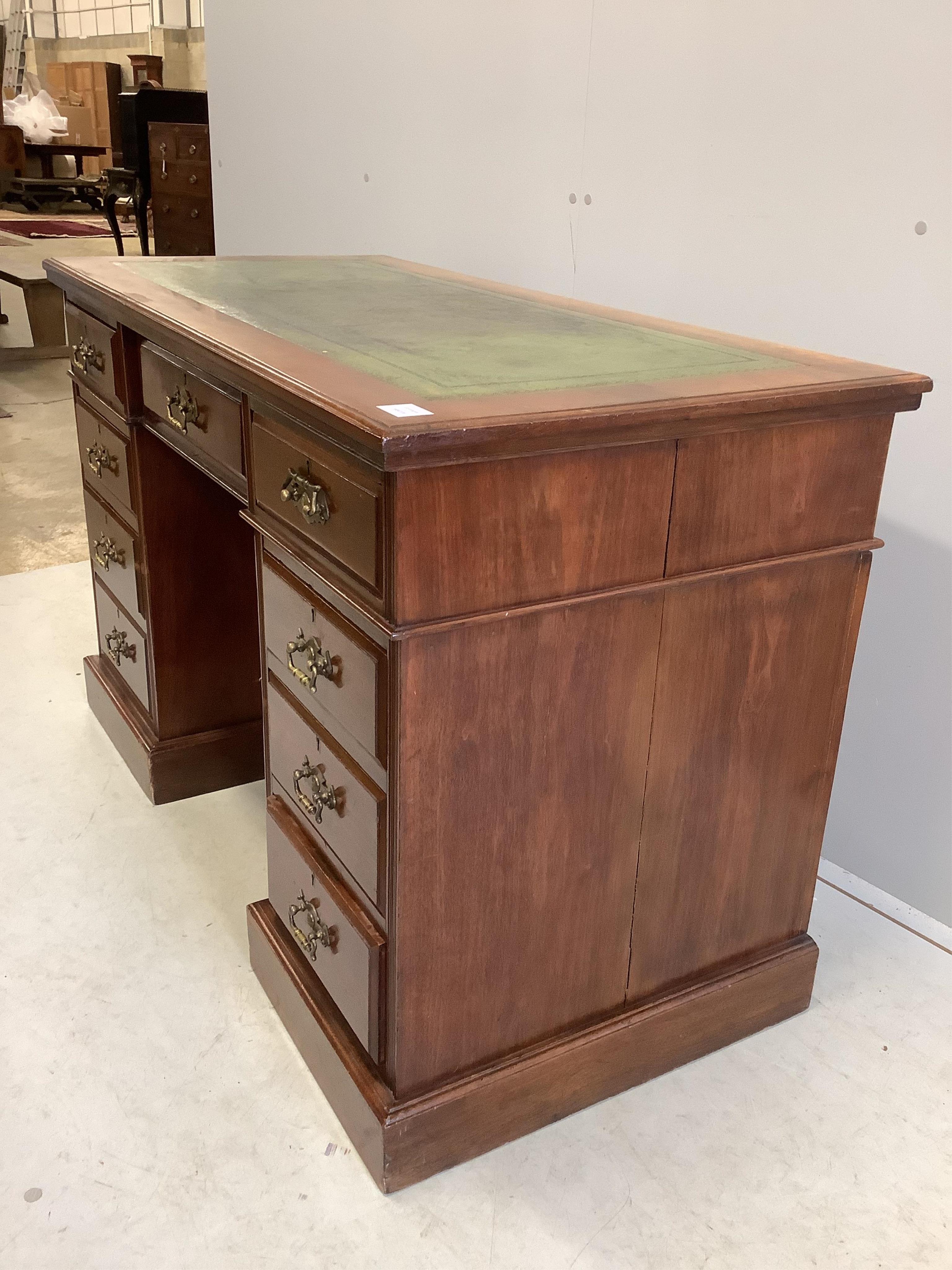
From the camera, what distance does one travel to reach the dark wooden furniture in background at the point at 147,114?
602cm

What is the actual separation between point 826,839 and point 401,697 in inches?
46.1

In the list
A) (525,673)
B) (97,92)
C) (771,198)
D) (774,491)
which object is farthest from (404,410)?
(97,92)

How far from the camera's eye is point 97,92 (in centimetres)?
1320

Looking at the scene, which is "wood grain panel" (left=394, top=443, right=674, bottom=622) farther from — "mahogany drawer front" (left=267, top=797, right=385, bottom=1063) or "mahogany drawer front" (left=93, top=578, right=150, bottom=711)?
"mahogany drawer front" (left=93, top=578, right=150, bottom=711)

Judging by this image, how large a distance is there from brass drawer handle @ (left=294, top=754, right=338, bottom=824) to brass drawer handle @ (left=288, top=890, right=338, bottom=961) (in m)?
0.12

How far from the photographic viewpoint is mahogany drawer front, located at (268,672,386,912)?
127 cm

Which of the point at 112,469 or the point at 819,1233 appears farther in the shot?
the point at 112,469

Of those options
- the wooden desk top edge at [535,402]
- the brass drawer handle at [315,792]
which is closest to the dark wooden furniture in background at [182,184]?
the wooden desk top edge at [535,402]

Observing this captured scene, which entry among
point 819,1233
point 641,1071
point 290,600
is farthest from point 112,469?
point 819,1233

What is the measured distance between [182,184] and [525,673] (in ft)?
13.4

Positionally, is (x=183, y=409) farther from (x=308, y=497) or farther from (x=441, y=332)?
(x=308, y=497)

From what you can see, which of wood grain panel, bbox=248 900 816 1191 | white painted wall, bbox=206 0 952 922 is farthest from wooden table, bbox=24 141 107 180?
wood grain panel, bbox=248 900 816 1191

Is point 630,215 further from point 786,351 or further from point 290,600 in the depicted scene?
point 290,600

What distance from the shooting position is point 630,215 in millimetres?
2084
